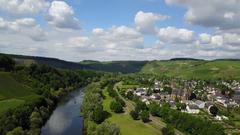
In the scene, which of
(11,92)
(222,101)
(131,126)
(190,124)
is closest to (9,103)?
(11,92)

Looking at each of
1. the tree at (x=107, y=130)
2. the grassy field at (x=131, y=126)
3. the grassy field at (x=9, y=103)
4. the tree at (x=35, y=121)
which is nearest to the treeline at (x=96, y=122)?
the tree at (x=107, y=130)

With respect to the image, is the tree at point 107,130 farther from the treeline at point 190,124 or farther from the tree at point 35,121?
the treeline at point 190,124

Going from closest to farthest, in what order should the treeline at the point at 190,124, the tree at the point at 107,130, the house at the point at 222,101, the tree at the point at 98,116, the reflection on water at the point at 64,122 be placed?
the tree at the point at 107,130 < the treeline at the point at 190,124 < the reflection on water at the point at 64,122 < the tree at the point at 98,116 < the house at the point at 222,101

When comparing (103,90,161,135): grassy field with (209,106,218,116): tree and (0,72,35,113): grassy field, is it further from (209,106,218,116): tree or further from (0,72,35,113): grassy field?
(209,106,218,116): tree

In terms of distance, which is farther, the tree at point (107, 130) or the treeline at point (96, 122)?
the treeline at point (96, 122)

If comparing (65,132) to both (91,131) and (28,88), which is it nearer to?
(91,131)

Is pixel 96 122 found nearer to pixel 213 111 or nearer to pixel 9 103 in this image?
pixel 9 103

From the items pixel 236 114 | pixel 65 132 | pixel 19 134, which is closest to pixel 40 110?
pixel 65 132
